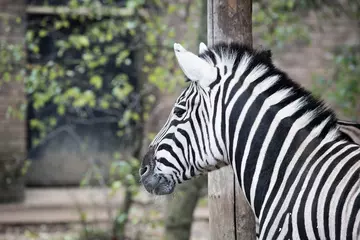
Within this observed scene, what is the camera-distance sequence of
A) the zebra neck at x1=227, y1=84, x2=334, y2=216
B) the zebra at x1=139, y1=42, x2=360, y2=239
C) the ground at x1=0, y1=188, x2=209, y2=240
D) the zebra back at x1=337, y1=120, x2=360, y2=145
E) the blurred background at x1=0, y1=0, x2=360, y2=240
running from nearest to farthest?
the zebra at x1=139, y1=42, x2=360, y2=239
the zebra neck at x1=227, y1=84, x2=334, y2=216
the zebra back at x1=337, y1=120, x2=360, y2=145
the blurred background at x1=0, y1=0, x2=360, y2=240
the ground at x1=0, y1=188, x2=209, y2=240

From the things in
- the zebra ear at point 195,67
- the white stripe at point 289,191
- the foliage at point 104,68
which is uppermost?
the foliage at point 104,68

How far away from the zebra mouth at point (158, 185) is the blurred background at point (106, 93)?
274 cm

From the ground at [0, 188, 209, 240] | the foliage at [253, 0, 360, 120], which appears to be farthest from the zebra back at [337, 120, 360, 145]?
the ground at [0, 188, 209, 240]

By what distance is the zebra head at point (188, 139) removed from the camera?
10.9 feet

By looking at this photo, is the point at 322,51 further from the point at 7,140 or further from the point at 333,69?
the point at 7,140

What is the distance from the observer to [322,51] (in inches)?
395

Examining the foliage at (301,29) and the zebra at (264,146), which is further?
the foliage at (301,29)

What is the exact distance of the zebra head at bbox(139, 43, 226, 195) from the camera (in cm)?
331

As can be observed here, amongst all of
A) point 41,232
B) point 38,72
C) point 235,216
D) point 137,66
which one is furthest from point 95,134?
point 235,216

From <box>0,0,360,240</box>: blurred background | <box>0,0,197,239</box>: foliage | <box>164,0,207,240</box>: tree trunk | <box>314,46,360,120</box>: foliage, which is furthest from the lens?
<box>314,46,360,120</box>: foliage

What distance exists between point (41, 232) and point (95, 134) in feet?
6.84

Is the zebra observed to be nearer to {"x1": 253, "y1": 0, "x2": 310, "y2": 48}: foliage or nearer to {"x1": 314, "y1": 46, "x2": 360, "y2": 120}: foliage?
{"x1": 253, "y1": 0, "x2": 310, "y2": 48}: foliage

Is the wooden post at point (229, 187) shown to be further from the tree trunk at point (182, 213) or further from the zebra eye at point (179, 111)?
the tree trunk at point (182, 213)

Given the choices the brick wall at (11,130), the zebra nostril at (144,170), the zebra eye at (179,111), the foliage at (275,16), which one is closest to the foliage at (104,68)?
the brick wall at (11,130)
